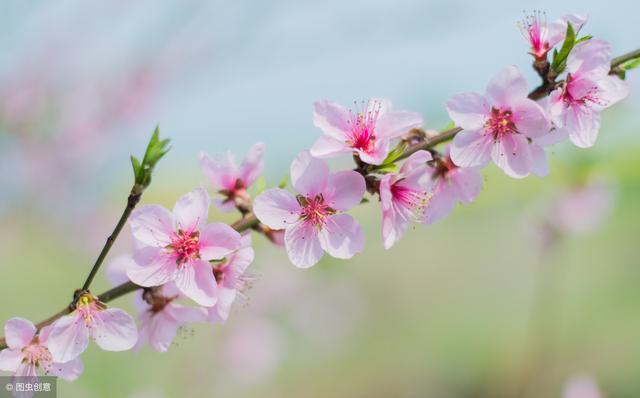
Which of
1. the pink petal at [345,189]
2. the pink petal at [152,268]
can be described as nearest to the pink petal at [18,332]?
the pink petal at [152,268]

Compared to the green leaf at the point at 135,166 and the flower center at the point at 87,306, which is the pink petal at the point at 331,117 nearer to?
the green leaf at the point at 135,166

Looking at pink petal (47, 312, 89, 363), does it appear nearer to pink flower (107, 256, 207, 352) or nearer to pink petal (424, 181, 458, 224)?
pink flower (107, 256, 207, 352)

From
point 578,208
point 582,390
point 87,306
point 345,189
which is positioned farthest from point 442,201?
point 578,208

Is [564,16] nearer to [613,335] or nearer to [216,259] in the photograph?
[216,259]

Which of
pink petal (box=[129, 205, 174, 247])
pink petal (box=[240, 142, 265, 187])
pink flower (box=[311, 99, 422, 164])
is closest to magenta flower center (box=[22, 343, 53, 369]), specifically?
pink petal (box=[129, 205, 174, 247])

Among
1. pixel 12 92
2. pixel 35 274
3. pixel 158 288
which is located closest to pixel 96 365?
pixel 35 274
